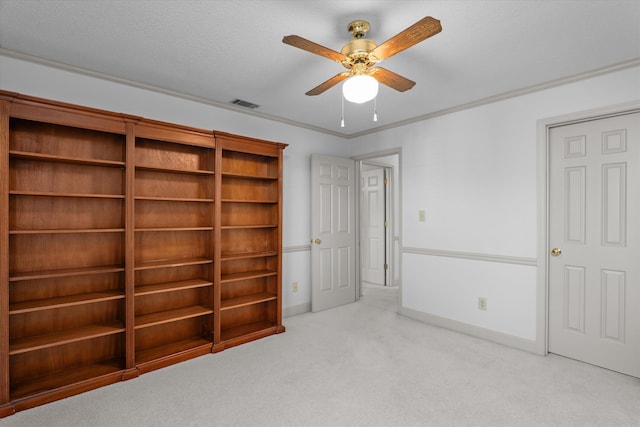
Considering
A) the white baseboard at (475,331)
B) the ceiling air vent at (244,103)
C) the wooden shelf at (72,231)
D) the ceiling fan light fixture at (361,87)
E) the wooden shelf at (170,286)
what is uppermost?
the ceiling air vent at (244,103)

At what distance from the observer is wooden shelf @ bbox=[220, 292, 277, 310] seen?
126 inches

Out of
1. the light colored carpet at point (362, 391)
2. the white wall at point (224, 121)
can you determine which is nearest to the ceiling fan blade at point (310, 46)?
the white wall at point (224, 121)

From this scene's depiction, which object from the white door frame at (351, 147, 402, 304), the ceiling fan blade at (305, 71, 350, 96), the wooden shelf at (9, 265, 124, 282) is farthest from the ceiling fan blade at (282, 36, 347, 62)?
the white door frame at (351, 147, 402, 304)

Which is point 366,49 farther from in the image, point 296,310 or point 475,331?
point 296,310

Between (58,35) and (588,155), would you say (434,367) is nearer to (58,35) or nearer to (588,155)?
(588,155)

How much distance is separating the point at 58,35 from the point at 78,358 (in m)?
2.38

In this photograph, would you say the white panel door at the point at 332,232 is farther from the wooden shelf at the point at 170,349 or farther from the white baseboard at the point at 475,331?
the wooden shelf at the point at 170,349

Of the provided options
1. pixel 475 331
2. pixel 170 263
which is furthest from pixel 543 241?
pixel 170 263

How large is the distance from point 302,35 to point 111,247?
2.25m

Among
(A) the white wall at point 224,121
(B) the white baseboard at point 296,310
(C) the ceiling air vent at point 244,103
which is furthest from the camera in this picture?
(B) the white baseboard at point 296,310

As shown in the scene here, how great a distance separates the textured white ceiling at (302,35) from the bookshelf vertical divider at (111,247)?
47 cm

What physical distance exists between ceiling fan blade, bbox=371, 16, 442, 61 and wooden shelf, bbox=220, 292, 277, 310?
99.0 inches

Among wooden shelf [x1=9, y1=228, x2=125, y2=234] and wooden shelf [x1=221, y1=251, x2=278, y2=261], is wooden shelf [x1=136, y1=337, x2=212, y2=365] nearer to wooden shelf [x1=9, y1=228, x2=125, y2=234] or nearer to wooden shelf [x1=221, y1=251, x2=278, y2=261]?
wooden shelf [x1=221, y1=251, x2=278, y2=261]

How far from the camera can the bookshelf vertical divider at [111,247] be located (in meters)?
2.30
